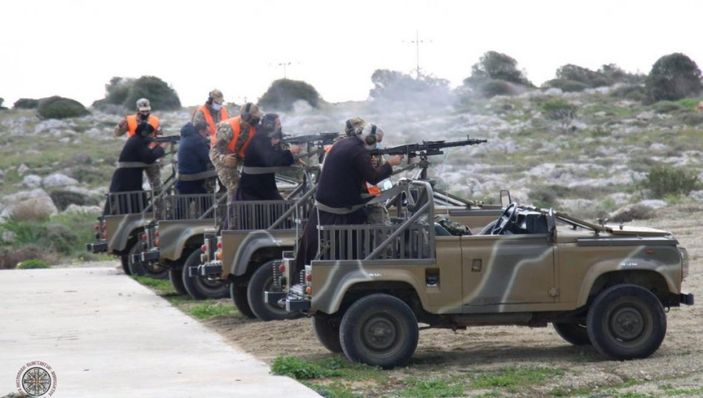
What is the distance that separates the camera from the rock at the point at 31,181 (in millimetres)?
50438

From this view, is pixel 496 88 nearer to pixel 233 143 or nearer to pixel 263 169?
pixel 233 143

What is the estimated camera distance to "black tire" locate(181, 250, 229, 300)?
19000 mm

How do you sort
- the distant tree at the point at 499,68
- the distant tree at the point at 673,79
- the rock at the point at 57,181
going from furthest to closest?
the distant tree at the point at 499,68
the distant tree at the point at 673,79
the rock at the point at 57,181

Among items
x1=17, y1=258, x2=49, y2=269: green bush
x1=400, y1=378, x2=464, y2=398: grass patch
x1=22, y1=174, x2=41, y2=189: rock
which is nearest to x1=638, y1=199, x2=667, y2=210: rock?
x1=17, y1=258, x2=49, y2=269: green bush

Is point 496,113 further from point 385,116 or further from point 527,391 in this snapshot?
point 527,391

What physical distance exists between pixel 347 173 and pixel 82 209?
27339mm

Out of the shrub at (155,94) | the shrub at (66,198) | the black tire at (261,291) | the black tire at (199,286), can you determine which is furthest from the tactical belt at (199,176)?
the shrub at (155,94)

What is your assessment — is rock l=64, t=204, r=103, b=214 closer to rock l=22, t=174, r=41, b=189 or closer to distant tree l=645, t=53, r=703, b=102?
rock l=22, t=174, r=41, b=189

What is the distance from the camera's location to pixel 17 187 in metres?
50.1

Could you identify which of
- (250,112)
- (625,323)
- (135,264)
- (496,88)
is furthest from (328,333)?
(496,88)

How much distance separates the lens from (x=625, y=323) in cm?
1238

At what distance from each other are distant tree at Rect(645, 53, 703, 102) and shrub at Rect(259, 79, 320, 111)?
1642 cm

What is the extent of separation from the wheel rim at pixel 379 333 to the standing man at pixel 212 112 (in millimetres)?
8570

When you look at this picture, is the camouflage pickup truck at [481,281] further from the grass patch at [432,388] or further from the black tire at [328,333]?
the grass patch at [432,388]
